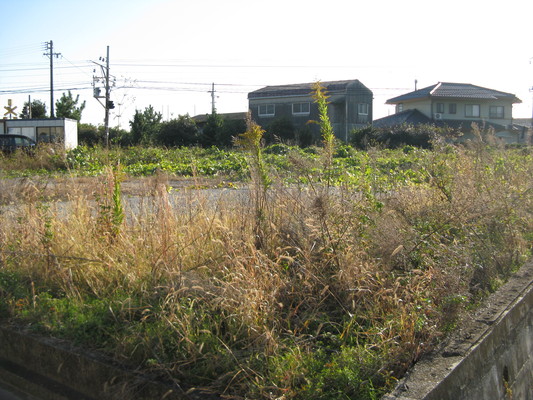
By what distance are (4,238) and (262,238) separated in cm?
277

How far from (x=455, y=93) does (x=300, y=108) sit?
15.4 metres

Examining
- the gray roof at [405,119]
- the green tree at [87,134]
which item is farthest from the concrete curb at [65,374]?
the gray roof at [405,119]

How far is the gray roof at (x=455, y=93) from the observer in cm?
5222

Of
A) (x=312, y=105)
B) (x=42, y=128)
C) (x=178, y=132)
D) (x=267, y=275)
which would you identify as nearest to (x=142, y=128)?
(x=178, y=132)

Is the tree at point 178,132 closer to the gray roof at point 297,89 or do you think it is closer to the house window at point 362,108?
the gray roof at point 297,89

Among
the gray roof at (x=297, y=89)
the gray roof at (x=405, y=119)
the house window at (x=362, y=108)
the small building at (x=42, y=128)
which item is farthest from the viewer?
the house window at (x=362, y=108)

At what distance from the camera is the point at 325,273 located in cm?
404

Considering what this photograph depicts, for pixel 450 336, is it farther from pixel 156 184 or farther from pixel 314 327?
pixel 156 184

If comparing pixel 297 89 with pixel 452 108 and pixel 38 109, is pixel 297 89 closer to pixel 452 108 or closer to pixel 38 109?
pixel 452 108

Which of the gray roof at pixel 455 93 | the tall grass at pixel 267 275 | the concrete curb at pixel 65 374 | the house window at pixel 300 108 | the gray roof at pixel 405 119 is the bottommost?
the concrete curb at pixel 65 374

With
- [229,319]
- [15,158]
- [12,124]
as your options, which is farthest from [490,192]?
[12,124]

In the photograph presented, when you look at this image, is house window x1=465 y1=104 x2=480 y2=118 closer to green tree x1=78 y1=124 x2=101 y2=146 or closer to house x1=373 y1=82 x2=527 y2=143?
house x1=373 y1=82 x2=527 y2=143

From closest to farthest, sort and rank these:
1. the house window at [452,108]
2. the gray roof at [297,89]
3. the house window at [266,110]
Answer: the gray roof at [297,89]
the house window at [452,108]
the house window at [266,110]

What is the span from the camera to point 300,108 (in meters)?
51.7
